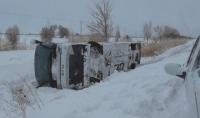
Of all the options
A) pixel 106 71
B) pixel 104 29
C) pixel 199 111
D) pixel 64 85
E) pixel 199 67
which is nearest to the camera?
pixel 199 111

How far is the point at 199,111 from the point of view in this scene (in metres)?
3.64

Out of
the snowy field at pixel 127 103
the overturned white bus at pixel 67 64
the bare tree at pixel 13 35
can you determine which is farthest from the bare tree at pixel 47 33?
the snowy field at pixel 127 103

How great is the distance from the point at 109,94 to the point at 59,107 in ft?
3.33

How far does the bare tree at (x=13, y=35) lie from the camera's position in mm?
37862

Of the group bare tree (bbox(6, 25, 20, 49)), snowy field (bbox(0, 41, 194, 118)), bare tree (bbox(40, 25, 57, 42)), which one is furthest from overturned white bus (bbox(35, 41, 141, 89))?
bare tree (bbox(40, 25, 57, 42))

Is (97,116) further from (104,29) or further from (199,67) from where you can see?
(104,29)

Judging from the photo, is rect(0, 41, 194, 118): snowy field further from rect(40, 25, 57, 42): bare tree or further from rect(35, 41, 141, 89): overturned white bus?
rect(40, 25, 57, 42): bare tree

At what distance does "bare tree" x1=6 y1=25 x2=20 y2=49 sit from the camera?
37862 millimetres

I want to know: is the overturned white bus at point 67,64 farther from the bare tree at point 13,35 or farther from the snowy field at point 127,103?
the bare tree at point 13,35

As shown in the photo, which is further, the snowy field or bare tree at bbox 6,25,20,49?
bare tree at bbox 6,25,20,49

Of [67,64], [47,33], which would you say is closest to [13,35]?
[47,33]

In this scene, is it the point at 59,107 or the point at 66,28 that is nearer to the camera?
the point at 59,107

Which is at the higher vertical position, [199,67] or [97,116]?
[199,67]

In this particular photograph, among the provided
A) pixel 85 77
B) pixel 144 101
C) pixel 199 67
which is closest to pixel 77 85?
pixel 85 77
